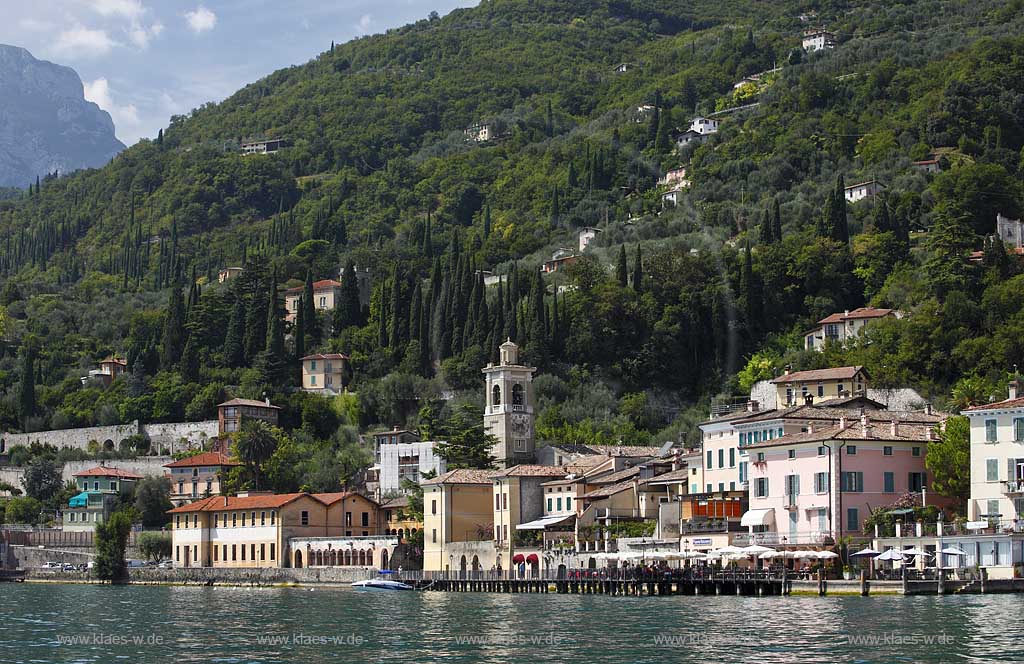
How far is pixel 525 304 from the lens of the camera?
123 m

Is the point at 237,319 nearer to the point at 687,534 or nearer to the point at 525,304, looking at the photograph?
the point at 525,304

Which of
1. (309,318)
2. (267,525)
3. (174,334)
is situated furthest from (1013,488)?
(174,334)

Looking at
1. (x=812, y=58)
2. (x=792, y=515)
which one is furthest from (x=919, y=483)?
(x=812, y=58)

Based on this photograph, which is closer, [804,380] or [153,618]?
[153,618]

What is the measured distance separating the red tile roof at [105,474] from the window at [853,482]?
63.1 meters

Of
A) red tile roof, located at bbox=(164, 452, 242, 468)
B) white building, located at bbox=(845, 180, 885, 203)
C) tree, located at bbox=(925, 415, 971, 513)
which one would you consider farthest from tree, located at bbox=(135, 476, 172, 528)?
tree, located at bbox=(925, 415, 971, 513)

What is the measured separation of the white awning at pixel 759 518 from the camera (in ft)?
249

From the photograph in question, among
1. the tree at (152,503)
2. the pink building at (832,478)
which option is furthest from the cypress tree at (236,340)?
the pink building at (832,478)

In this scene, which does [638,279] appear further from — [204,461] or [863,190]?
[204,461]

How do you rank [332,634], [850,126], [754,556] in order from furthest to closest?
[850,126] < [754,556] < [332,634]

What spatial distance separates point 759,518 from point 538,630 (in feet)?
75.8

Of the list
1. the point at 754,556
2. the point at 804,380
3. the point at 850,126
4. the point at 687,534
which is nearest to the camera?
the point at 754,556

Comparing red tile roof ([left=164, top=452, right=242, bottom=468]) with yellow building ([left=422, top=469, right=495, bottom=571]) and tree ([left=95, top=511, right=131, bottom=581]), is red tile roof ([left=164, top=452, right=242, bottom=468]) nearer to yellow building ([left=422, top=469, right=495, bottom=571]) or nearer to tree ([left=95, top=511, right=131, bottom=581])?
tree ([left=95, top=511, right=131, bottom=581])

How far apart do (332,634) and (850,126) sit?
110382 mm
